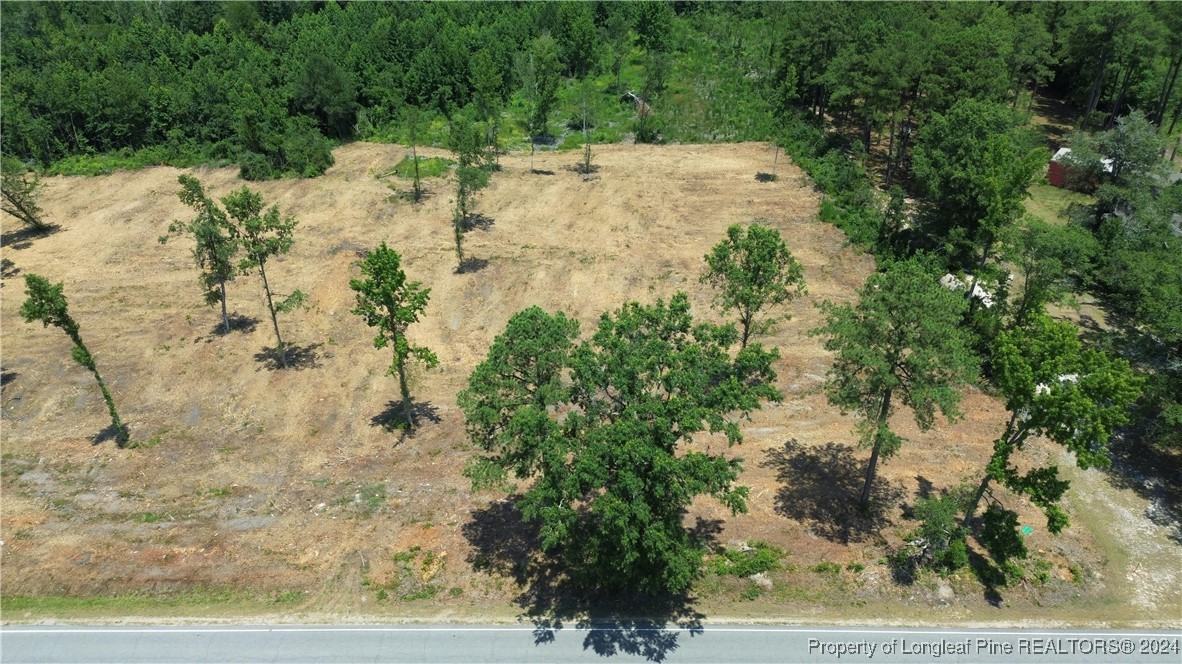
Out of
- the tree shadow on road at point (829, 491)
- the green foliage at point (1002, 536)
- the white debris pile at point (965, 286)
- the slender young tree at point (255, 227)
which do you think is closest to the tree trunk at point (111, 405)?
the slender young tree at point (255, 227)

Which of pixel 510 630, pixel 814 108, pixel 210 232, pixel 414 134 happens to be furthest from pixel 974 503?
pixel 814 108

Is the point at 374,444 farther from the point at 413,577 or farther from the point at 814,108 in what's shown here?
the point at 814,108

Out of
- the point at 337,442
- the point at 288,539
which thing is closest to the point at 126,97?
the point at 337,442

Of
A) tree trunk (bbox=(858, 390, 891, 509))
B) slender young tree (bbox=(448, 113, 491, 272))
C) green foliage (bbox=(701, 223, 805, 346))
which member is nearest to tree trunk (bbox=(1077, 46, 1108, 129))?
green foliage (bbox=(701, 223, 805, 346))

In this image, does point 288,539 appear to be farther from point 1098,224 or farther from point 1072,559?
point 1098,224

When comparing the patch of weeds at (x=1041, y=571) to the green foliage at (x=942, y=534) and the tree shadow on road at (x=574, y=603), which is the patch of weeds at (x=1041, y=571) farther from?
the tree shadow on road at (x=574, y=603)

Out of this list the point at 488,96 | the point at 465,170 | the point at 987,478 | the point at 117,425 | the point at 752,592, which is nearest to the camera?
the point at 987,478

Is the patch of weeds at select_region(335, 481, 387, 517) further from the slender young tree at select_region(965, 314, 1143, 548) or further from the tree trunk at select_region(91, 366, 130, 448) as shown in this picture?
the slender young tree at select_region(965, 314, 1143, 548)

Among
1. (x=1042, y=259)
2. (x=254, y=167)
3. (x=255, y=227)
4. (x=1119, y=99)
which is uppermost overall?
(x=1119, y=99)
